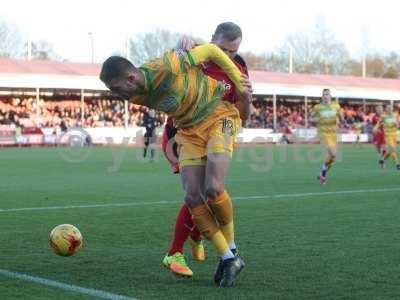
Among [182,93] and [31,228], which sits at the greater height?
[182,93]

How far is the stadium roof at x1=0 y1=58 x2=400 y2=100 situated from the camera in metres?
50.8

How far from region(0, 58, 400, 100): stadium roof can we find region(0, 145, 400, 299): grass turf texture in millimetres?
35435

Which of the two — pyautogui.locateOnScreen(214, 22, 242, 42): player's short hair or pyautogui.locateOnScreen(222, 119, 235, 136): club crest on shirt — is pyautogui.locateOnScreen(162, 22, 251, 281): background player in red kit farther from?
pyautogui.locateOnScreen(222, 119, 235, 136): club crest on shirt

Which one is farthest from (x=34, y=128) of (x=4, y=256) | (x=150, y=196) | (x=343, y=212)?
(x=4, y=256)

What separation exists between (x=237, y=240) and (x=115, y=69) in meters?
3.38

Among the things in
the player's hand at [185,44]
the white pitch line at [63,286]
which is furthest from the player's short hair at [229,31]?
the white pitch line at [63,286]

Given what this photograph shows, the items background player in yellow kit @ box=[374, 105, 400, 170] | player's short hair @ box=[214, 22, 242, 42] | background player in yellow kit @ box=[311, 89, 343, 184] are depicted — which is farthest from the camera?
background player in yellow kit @ box=[374, 105, 400, 170]

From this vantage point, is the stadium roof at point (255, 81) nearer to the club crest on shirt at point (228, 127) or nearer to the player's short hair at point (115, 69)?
the club crest on shirt at point (228, 127)

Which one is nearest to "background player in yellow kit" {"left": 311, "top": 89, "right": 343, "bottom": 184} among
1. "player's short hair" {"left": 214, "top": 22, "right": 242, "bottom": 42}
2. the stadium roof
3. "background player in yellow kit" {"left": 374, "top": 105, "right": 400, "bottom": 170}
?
"background player in yellow kit" {"left": 374, "top": 105, "right": 400, "bottom": 170}

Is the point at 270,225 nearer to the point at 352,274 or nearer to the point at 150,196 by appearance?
the point at 352,274

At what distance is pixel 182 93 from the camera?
623 cm

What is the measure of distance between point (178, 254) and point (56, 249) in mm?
1093

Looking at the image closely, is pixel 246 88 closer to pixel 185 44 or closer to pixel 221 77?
pixel 221 77

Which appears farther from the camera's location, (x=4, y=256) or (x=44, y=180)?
(x=44, y=180)
